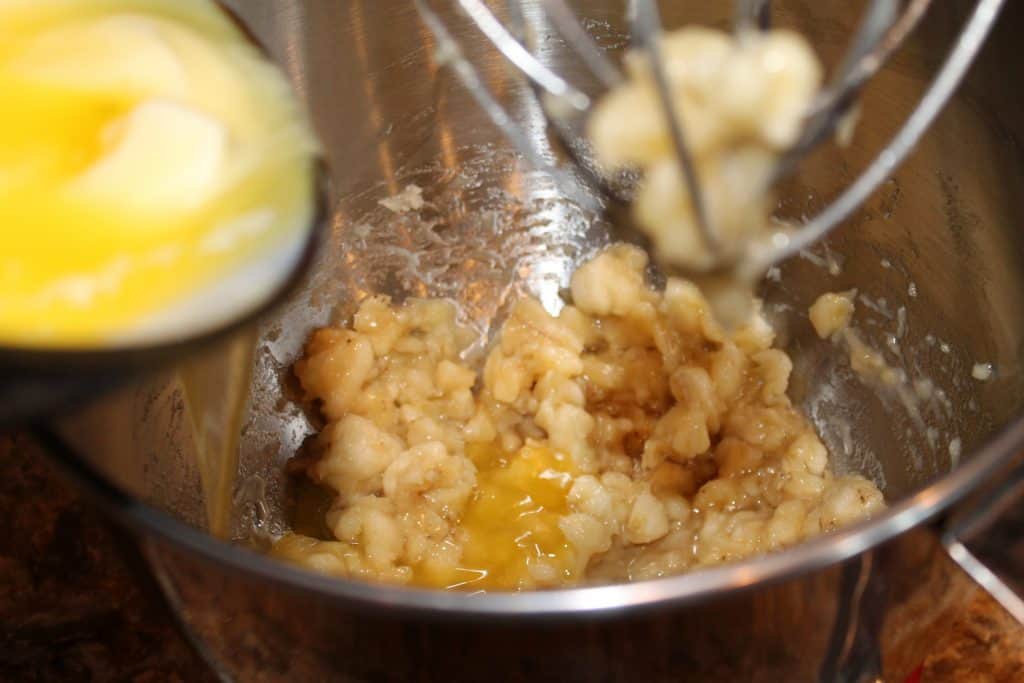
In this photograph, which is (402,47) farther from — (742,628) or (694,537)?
(742,628)

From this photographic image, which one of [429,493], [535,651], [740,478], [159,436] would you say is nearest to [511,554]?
[429,493]

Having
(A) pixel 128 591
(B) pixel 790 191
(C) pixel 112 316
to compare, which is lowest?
(A) pixel 128 591

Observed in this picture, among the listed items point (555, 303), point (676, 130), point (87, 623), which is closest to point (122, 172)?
point (676, 130)

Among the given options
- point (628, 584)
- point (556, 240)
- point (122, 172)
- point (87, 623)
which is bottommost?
point (87, 623)

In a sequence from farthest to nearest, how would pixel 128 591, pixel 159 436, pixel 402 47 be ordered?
1. pixel 402 47
2. pixel 128 591
3. pixel 159 436

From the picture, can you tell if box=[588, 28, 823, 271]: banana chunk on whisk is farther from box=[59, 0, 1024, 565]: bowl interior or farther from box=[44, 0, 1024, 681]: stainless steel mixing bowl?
box=[59, 0, 1024, 565]: bowl interior

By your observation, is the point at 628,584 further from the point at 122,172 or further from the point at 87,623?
the point at 87,623

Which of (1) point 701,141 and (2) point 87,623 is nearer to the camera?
(1) point 701,141
